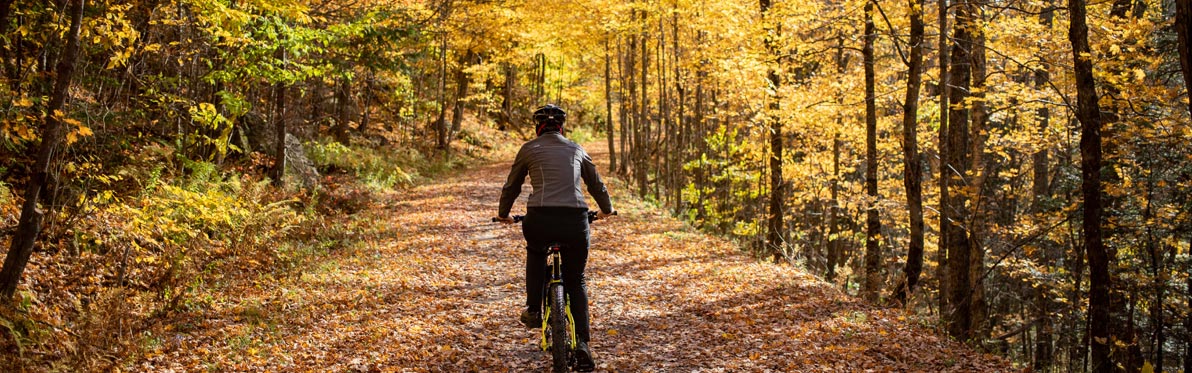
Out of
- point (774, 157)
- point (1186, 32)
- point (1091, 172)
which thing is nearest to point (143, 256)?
point (1186, 32)

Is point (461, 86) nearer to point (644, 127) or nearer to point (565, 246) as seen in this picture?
point (644, 127)

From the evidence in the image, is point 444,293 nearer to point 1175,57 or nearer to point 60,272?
point 60,272

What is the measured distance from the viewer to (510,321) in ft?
25.8

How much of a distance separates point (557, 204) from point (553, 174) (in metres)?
0.23

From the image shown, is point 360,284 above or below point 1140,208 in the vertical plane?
below

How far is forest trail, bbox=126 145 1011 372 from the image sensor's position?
6445mm

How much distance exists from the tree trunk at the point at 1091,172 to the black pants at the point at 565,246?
15.9ft

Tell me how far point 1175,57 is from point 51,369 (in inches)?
538

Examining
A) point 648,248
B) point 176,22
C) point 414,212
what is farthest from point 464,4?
point 176,22

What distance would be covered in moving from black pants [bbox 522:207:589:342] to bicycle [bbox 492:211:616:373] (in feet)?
0.15

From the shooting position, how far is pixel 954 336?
8.67 meters

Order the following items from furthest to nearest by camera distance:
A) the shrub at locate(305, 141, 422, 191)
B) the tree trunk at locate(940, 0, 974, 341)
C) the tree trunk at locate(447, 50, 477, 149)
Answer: the tree trunk at locate(447, 50, 477, 149) < the shrub at locate(305, 141, 422, 191) < the tree trunk at locate(940, 0, 974, 341)

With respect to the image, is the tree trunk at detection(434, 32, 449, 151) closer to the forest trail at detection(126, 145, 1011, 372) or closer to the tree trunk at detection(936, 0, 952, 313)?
the forest trail at detection(126, 145, 1011, 372)

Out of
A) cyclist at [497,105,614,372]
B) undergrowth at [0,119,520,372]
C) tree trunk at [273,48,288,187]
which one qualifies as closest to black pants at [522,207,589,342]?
cyclist at [497,105,614,372]
